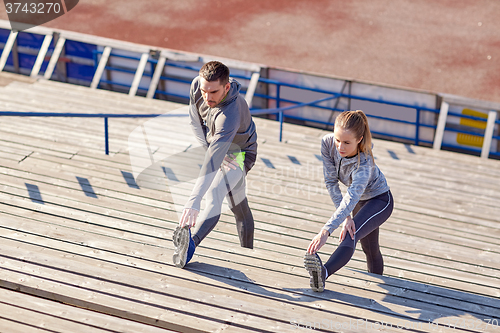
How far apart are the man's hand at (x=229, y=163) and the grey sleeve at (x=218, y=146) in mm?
270

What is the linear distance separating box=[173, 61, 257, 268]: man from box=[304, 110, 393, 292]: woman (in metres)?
0.67

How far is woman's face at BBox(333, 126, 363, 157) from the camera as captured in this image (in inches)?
151

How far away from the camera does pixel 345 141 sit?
3.87 meters

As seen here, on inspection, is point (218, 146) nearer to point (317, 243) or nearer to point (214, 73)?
point (214, 73)

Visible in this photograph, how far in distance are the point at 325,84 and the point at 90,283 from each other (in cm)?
729

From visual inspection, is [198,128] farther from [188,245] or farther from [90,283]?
[90,283]

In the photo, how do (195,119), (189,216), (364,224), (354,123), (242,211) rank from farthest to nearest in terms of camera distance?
(242,211) → (195,119) → (364,224) → (189,216) → (354,123)

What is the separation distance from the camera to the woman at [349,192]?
3.88 m

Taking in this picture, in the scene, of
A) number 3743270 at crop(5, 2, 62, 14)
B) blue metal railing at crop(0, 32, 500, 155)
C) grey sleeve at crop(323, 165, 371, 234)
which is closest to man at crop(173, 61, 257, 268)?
grey sleeve at crop(323, 165, 371, 234)

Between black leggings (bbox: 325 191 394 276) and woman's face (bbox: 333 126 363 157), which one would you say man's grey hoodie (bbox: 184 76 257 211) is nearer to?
woman's face (bbox: 333 126 363 157)

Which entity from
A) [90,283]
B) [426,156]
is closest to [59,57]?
[426,156]

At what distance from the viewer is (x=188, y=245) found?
4.18 metres

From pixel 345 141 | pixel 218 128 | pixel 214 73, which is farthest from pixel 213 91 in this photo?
pixel 345 141

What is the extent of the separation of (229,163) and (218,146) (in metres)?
0.35
